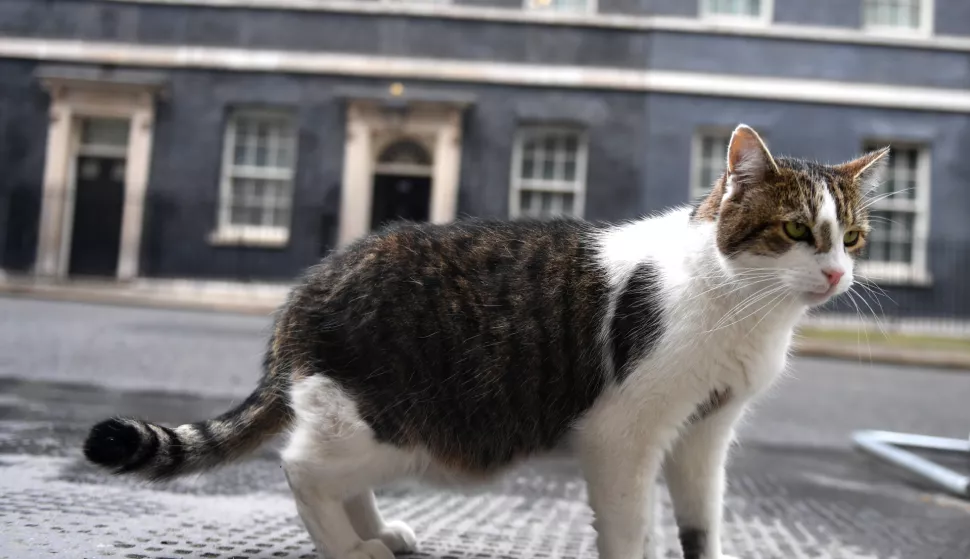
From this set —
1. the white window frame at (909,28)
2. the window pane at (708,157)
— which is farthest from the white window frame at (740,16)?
the window pane at (708,157)

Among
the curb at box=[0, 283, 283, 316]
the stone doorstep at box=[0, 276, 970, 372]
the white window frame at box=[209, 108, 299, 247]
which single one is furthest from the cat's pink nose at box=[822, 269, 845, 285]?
the white window frame at box=[209, 108, 299, 247]

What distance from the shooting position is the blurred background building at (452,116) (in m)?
8.85

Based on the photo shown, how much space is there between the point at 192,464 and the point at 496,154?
8.40 meters

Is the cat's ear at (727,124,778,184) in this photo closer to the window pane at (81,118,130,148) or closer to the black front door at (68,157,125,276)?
the black front door at (68,157,125,276)

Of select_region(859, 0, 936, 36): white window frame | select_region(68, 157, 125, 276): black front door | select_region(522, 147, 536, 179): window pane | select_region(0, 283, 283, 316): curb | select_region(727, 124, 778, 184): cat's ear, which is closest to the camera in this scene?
select_region(727, 124, 778, 184): cat's ear

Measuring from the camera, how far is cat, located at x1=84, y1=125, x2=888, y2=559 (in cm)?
140

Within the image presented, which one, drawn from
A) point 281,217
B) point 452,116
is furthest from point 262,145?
point 452,116

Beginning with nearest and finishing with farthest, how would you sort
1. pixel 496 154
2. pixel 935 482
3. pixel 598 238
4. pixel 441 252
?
pixel 441 252 < pixel 598 238 < pixel 935 482 < pixel 496 154

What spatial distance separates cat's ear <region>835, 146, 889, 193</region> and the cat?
0.01m

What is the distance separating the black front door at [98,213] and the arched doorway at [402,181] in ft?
9.33

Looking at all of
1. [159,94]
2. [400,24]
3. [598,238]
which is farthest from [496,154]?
[598,238]

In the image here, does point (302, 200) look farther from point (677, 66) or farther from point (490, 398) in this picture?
point (490, 398)

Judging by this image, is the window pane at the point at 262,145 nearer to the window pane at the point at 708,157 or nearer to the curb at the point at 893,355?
the window pane at the point at 708,157

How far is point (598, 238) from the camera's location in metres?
1.67
